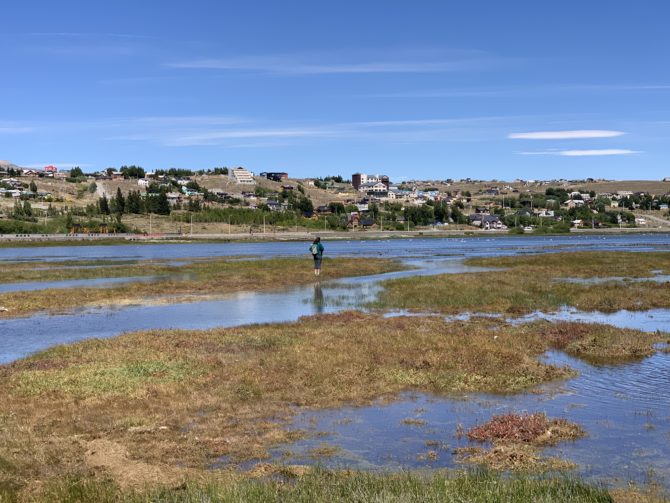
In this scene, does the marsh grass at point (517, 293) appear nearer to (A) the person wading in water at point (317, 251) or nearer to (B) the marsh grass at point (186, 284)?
(A) the person wading in water at point (317, 251)

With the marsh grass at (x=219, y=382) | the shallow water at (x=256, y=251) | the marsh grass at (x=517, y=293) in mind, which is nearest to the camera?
the marsh grass at (x=219, y=382)

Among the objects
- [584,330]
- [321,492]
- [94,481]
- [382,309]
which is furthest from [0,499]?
[382,309]

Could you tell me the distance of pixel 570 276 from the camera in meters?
55.6

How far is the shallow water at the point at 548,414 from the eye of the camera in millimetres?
12805

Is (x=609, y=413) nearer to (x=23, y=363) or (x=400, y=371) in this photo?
(x=400, y=371)

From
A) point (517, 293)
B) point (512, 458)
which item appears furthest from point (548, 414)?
point (517, 293)

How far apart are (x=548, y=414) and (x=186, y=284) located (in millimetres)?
39237

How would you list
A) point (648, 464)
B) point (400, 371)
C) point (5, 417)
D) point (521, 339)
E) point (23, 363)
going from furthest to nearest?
1. point (521, 339)
2. point (23, 363)
3. point (400, 371)
4. point (5, 417)
5. point (648, 464)

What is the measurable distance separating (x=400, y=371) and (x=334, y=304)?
17.8 metres

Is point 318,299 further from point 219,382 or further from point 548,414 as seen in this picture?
point 548,414

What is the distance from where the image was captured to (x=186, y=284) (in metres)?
51.6

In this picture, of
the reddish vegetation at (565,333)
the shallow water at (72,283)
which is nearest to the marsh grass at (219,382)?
the reddish vegetation at (565,333)

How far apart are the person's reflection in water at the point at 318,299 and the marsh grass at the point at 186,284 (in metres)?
3.36

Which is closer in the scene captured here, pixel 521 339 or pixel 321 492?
pixel 321 492
